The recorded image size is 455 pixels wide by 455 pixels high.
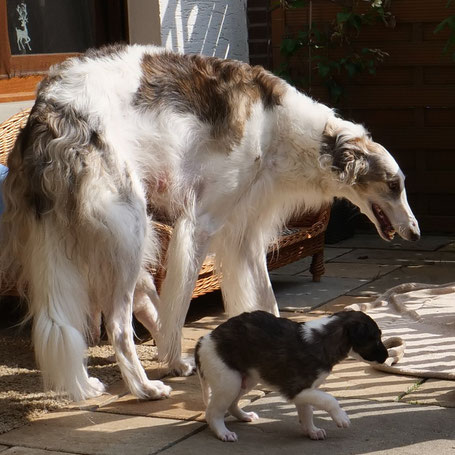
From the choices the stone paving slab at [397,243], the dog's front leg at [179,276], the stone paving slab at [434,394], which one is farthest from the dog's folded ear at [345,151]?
the stone paving slab at [397,243]

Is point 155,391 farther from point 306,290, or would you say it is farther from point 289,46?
point 289,46

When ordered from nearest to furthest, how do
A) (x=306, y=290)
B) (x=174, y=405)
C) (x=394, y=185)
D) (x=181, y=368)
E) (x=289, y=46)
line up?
(x=174, y=405) < (x=181, y=368) < (x=394, y=185) < (x=306, y=290) < (x=289, y=46)

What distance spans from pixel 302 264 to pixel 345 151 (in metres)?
2.62

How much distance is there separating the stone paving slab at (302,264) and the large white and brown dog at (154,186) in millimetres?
1842

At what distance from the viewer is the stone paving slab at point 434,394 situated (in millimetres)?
3990

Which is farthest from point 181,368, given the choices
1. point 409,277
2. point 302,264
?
point 302,264

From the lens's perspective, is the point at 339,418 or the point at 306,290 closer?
the point at 339,418

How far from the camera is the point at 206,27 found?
736cm

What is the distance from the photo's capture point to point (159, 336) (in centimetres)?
452

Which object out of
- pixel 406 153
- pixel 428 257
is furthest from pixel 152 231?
pixel 406 153

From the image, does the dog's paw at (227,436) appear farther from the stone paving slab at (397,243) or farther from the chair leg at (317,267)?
the stone paving slab at (397,243)

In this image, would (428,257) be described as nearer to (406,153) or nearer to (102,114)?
(406,153)

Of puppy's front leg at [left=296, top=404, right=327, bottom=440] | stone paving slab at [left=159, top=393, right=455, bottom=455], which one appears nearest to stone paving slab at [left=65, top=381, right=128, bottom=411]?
stone paving slab at [left=159, top=393, right=455, bottom=455]

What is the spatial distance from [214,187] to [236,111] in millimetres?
361
